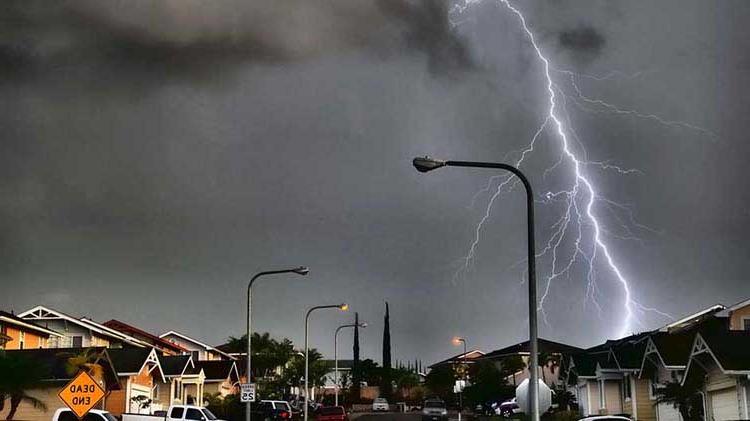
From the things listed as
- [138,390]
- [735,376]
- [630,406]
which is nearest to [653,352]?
[630,406]

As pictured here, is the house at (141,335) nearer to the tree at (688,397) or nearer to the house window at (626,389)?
the house window at (626,389)

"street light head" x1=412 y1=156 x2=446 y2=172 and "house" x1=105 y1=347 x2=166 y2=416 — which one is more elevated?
"street light head" x1=412 y1=156 x2=446 y2=172

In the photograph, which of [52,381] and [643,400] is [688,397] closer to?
[643,400]

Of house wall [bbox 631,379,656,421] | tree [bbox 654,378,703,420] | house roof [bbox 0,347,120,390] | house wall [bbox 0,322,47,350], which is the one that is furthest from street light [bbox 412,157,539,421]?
house wall [bbox 0,322,47,350]

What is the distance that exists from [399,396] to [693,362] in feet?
328

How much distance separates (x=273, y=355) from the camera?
10312cm

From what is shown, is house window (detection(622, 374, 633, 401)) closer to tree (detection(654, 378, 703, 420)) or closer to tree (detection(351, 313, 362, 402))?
tree (detection(654, 378, 703, 420))

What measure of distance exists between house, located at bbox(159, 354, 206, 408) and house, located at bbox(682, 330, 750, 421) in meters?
39.2

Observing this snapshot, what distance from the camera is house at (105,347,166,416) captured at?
191ft

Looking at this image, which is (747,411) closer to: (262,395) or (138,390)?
(138,390)

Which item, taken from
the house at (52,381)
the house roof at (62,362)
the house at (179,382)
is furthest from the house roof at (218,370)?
the house at (52,381)

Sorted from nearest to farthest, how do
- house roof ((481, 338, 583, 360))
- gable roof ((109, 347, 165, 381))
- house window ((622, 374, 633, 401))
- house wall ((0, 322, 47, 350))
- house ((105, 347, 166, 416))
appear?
house window ((622, 374, 633, 401))
gable roof ((109, 347, 165, 381))
house ((105, 347, 166, 416))
house wall ((0, 322, 47, 350))
house roof ((481, 338, 583, 360))

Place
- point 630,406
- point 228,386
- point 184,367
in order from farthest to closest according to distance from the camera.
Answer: point 228,386 → point 184,367 → point 630,406

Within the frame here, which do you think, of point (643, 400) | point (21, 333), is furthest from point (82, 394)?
point (21, 333)
